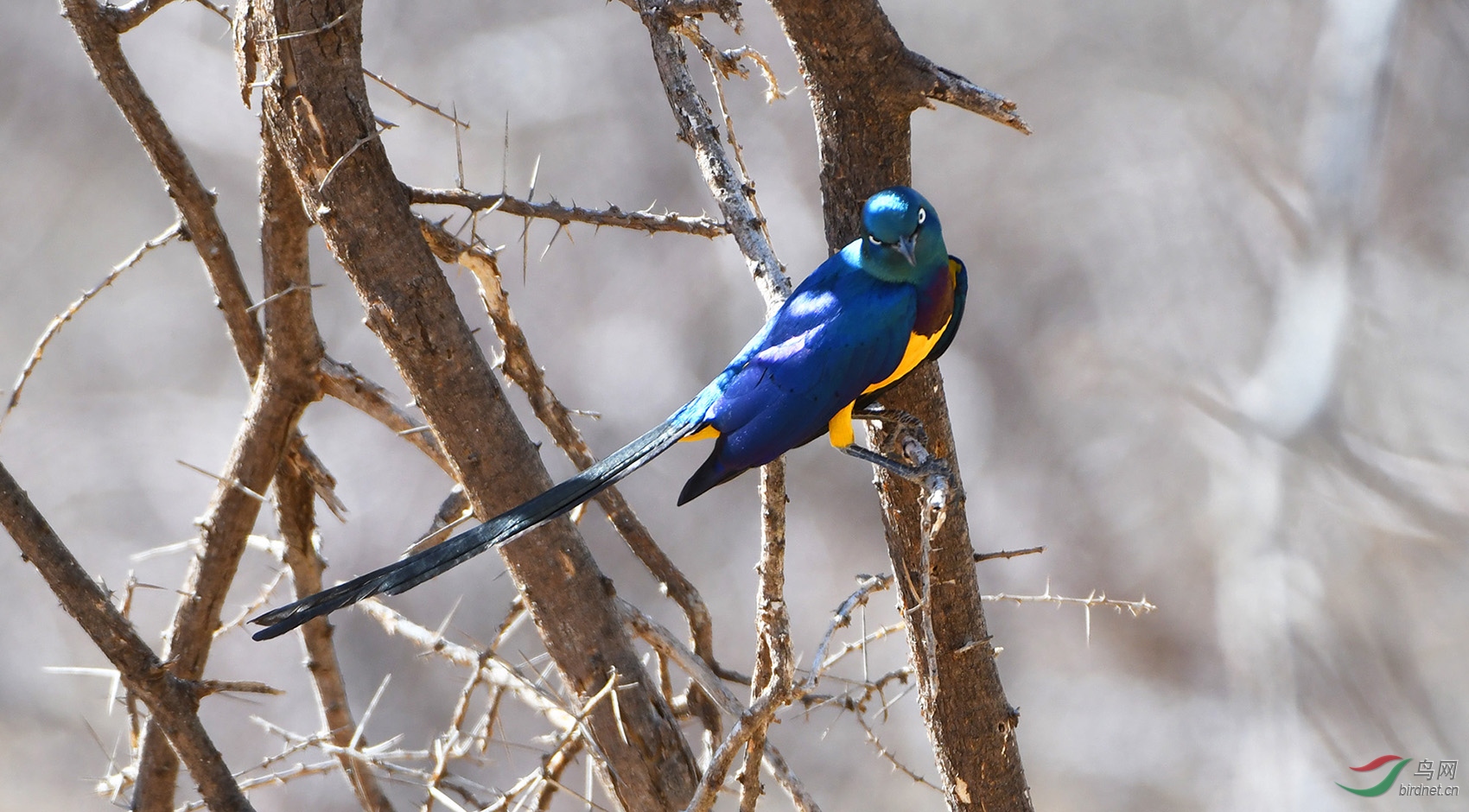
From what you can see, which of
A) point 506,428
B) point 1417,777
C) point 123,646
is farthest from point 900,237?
point 1417,777

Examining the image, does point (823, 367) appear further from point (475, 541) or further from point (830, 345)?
point (475, 541)

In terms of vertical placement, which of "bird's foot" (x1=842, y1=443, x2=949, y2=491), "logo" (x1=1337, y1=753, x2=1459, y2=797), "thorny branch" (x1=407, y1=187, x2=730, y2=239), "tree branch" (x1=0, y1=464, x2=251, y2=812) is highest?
"logo" (x1=1337, y1=753, x2=1459, y2=797)

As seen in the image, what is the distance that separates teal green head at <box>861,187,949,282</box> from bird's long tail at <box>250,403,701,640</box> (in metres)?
0.30

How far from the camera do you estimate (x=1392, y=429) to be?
3.53 meters

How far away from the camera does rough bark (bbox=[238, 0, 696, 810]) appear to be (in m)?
1.20

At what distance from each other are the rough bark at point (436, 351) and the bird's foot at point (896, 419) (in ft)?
1.38

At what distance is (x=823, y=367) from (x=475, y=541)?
447mm

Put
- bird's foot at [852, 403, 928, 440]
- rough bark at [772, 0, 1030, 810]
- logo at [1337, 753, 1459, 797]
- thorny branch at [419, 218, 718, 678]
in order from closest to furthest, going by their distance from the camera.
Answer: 1. rough bark at [772, 0, 1030, 810]
2. bird's foot at [852, 403, 928, 440]
3. thorny branch at [419, 218, 718, 678]
4. logo at [1337, 753, 1459, 797]

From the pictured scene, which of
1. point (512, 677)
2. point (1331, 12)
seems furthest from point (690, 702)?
point (1331, 12)

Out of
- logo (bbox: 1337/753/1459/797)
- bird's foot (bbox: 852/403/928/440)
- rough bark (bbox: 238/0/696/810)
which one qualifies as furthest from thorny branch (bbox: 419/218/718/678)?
logo (bbox: 1337/753/1459/797)

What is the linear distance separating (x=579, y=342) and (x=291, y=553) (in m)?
2.41

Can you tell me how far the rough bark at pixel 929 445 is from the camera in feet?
3.85

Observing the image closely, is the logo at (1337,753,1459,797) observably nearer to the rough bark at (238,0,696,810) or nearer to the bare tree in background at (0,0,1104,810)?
the bare tree in background at (0,0,1104,810)

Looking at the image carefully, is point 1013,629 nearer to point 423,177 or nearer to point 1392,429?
point 1392,429
